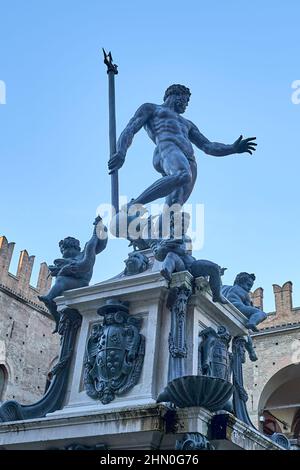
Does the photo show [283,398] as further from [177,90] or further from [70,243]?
[70,243]

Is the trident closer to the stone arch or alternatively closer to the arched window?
the stone arch

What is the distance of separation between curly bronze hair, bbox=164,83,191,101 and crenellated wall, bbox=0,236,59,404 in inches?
627

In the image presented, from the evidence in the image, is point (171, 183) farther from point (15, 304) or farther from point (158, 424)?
point (15, 304)

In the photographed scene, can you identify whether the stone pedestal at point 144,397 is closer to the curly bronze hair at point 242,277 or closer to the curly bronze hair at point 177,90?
the curly bronze hair at point 242,277

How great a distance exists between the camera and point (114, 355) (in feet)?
14.1

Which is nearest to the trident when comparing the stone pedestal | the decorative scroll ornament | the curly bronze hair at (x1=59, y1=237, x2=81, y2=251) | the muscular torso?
the muscular torso

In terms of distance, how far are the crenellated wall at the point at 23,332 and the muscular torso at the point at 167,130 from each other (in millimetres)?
15966

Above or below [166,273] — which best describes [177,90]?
above

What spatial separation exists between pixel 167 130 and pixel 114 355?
2242mm

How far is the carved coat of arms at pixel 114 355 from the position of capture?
168 inches

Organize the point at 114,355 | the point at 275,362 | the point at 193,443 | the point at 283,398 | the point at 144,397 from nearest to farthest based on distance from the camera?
the point at 193,443
the point at 144,397
the point at 114,355
the point at 275,362
the point at 283,398

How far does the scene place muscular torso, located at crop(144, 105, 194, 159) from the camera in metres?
5.55

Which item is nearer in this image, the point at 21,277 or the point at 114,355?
the point at 114,355

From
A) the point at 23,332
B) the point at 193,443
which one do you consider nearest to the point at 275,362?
the point at 23,332
